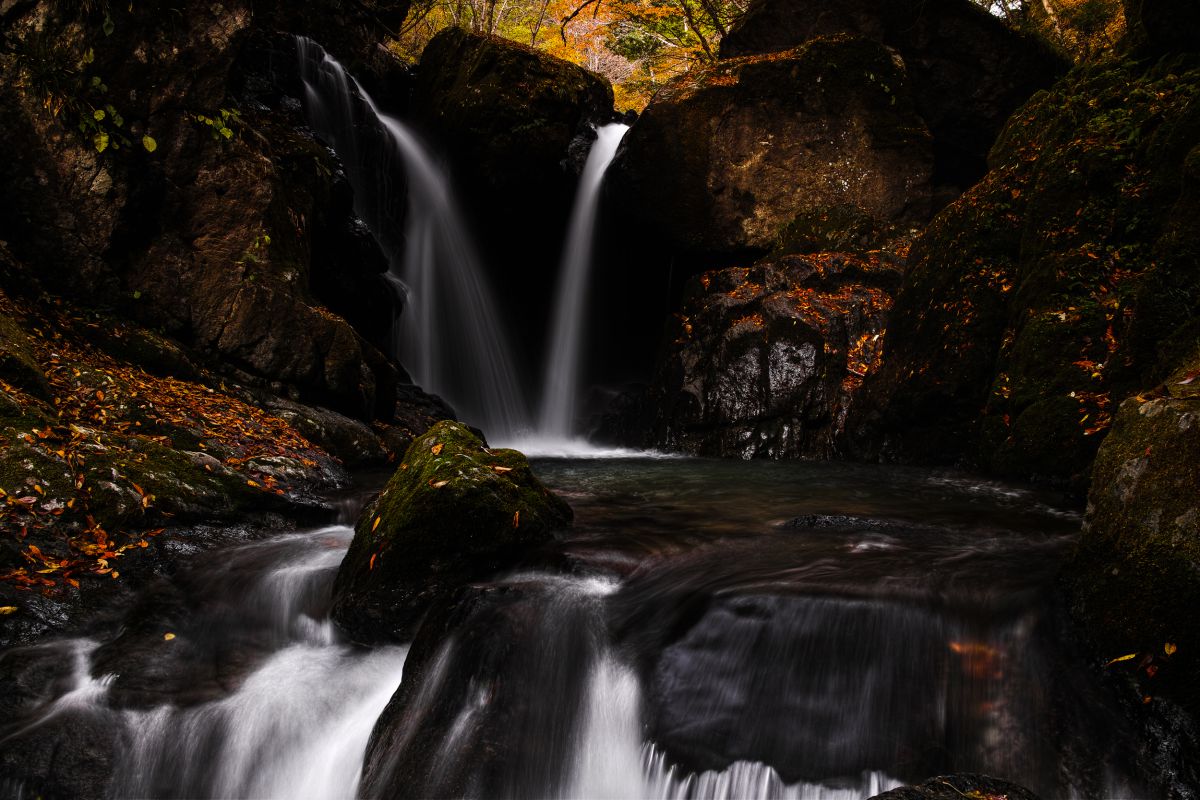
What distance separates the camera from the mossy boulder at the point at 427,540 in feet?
13.4

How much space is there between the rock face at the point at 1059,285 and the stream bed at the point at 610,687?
1.94 m

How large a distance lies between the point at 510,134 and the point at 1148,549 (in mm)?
12754

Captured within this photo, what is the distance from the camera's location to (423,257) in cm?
1362

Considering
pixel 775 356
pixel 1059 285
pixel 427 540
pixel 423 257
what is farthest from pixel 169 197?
pixel 1059 285

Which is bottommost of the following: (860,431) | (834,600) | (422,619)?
(422,619)

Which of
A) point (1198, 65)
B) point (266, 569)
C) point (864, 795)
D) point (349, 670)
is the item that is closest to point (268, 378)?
point (266, 569)

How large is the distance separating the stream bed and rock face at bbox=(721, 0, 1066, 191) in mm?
12463

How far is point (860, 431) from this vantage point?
9453 mm

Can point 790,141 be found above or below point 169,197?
above

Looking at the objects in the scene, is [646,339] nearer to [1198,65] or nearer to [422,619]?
[1198,65]

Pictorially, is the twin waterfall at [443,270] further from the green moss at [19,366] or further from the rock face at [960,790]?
the rock face at [960,790]

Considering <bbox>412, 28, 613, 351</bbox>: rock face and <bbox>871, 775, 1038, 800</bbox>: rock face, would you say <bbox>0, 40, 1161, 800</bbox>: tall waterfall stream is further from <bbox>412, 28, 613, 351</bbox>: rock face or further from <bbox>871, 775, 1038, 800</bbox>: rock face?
<bbox>412, 28, 613, 351</bbox>: rock face

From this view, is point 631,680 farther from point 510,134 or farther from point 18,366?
point 510,134

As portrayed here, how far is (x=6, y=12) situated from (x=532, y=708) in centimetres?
785
